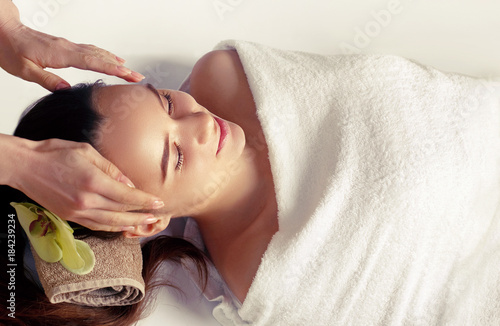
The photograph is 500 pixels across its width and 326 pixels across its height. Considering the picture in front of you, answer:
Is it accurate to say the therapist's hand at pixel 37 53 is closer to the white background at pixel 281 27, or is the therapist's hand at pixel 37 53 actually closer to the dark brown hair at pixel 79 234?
the dark brown hair at pixel 79 234

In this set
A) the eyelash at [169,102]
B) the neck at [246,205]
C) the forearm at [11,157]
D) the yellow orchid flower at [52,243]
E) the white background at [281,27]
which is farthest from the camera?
the white background at [281,27]

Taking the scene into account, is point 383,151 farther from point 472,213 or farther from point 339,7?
point 339,7

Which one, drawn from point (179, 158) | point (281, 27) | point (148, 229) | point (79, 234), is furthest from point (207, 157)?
point (281, 27)

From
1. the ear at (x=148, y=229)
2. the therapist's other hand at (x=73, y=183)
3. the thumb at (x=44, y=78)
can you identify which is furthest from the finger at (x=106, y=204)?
the thumb at (x=44, y=78)

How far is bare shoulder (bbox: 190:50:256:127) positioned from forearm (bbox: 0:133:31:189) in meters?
0.53

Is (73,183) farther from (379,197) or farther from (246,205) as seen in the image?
(379,197)

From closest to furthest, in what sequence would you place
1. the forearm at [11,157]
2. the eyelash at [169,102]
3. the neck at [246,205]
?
the forearm at [11,157] < the eyelash at [169,102] < the neck at [246,205]

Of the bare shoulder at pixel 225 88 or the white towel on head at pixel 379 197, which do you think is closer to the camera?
the white towel on head at pixel 379 197

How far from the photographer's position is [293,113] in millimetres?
1109

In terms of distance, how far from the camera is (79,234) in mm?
955

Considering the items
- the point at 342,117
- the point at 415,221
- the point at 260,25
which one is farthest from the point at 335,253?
the point at 260,25

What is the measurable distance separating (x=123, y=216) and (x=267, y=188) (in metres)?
0.45

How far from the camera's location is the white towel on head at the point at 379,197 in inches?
40.6

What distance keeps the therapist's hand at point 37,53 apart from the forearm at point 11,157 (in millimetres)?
235
